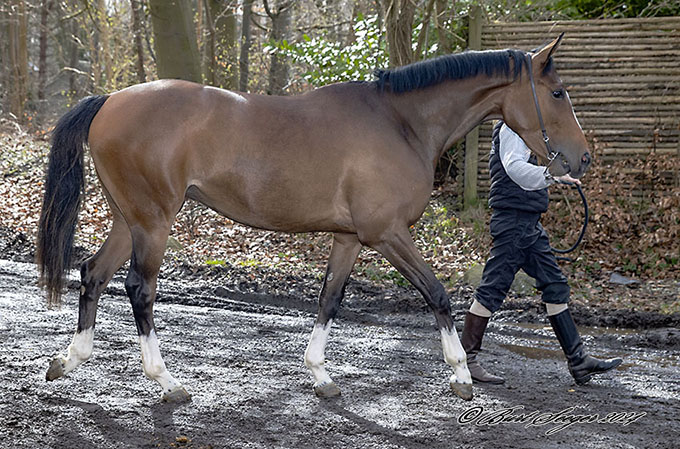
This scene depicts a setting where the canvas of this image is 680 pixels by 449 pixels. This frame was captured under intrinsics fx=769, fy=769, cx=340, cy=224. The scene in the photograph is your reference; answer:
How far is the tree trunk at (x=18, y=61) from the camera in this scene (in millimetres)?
21141

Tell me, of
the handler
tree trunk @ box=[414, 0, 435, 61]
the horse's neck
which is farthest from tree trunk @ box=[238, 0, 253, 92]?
the horse's neck

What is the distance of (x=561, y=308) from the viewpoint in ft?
17.3

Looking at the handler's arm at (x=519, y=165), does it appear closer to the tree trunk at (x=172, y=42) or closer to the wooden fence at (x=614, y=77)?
the wooden fence at (x=614, y=77)

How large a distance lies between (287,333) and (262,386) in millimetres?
1571

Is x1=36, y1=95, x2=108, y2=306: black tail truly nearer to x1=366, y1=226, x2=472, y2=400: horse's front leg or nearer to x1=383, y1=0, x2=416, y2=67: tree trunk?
x1=366, y1=226, x2=472, y2=400: horse's front leg

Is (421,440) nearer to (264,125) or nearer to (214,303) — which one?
(264,125)

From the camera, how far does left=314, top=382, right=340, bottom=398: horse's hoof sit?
15.2 ft

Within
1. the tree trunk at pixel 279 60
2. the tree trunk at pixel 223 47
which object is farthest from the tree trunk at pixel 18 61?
the tree trunk at pixel 279 60

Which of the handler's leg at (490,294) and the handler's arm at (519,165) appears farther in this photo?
the handler's leg at (490,294)

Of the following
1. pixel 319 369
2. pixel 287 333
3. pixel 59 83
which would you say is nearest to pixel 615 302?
pixel 287 333

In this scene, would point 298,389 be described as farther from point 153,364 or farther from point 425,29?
point 425,29

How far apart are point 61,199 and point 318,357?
1.84 metres

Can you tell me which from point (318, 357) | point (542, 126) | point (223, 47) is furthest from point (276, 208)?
point (223, 47)

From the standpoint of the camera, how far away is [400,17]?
11.0 metres
